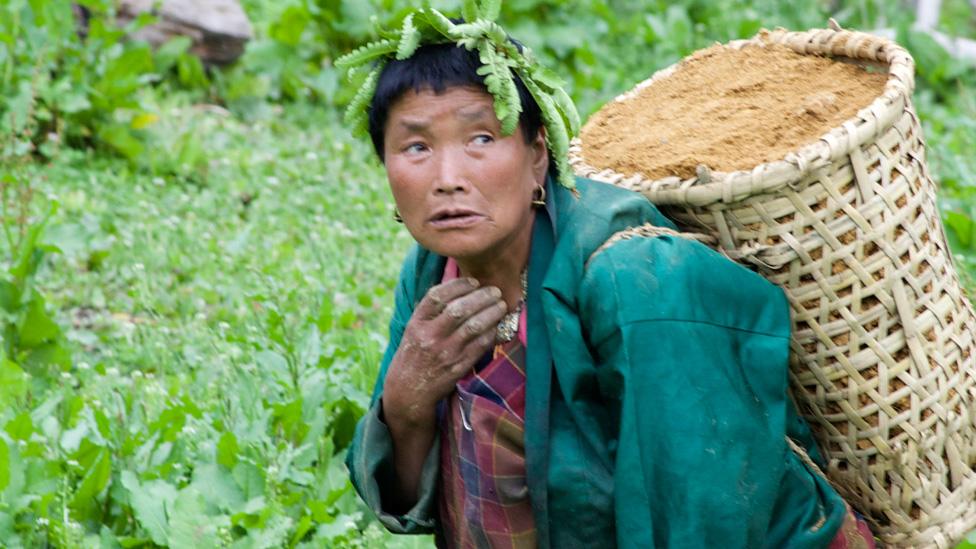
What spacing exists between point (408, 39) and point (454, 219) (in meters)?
0.35

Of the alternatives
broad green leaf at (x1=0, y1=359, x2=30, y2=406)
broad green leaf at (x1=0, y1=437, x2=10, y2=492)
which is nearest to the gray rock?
broad green leaf at (x1=0, y1=359, x2=30, y2=406)

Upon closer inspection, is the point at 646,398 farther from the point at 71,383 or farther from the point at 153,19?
the point at 153,19

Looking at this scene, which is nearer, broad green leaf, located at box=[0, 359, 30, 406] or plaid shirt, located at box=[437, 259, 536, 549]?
plaid shirt, located at box=[437, 259, 536, 549]

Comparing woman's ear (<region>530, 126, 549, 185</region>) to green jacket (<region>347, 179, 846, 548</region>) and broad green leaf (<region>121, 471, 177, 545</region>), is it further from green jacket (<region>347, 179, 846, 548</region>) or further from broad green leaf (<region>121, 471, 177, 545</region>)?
broad green leaf (<region>121, 471, 177, 545</region>)

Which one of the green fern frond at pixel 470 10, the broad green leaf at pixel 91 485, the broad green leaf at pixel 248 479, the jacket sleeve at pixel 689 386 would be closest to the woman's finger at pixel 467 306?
the jacket sleeve at pixel 689 386

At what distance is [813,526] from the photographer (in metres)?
2.57

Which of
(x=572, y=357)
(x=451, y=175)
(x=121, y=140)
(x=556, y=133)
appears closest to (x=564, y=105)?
(x=556, y=133)

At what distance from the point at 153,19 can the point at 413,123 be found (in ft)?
14.8

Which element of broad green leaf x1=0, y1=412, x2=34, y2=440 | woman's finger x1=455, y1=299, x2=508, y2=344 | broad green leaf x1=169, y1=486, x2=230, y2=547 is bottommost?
broad green leaf x1=169, y1=486, x2=230, y2=547

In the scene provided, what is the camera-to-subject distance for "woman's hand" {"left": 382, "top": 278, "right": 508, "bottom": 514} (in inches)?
102

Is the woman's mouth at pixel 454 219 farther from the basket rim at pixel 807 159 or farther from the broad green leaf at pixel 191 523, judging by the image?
the broad green leaf at pixel 191 523

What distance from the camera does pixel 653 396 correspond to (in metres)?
2.38

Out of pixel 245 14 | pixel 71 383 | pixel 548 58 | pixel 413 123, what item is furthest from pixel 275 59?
pixel 413 123

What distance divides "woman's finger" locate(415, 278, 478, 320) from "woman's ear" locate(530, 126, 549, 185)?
0.81 ft
